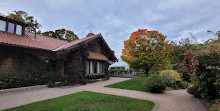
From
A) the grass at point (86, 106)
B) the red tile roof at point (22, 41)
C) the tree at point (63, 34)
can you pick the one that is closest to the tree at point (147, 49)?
the red tile roof at point (22, 41)

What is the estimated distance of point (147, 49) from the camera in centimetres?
1727

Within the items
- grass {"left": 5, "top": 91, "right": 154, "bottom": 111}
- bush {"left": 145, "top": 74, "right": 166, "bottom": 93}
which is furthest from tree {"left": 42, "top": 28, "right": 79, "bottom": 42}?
grass {"left": 5, "top": 91, "right": 154, "bottom": 111}

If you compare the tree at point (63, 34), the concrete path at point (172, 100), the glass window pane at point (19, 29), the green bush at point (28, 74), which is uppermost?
the tree at point (63, 34)

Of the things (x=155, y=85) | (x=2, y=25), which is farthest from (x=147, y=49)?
(x=2, y=25)

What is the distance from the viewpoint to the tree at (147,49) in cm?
1666

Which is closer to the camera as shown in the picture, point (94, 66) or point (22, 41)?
point (22, 41)

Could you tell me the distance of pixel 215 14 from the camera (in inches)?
293

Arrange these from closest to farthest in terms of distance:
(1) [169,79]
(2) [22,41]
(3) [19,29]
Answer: (2) [22,41] → (1) [169,79] → (3) [19,29]

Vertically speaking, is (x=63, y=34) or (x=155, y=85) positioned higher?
(x=63, y=34)

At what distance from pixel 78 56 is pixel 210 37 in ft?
33.4

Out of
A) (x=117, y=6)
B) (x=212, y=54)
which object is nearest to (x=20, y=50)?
(x=117, y=6)

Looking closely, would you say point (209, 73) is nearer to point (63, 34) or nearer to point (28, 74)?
point (28, 74)

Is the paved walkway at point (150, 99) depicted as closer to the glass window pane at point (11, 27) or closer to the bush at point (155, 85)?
the bush at point (155, 85)

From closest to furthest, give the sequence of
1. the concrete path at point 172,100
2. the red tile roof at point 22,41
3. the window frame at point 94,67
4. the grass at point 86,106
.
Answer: the grass at point 86,106 → the concrete path at point 172,100 → the red tile roof at point 22,41 → the window frame at point 94,67
